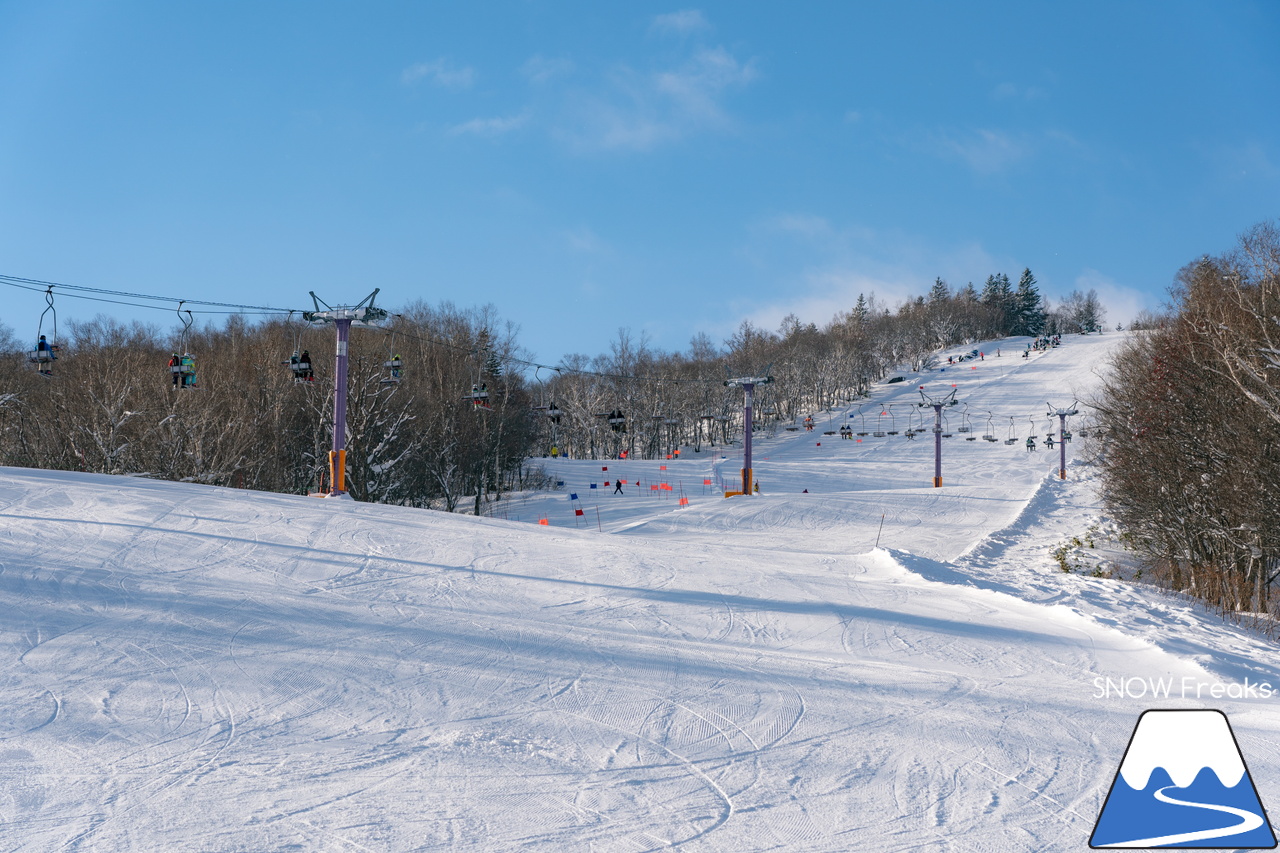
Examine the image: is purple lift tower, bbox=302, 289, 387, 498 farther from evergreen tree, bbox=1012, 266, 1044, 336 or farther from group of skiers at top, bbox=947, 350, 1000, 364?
evergreen tree, bbox=1012, 266, 1044, 336

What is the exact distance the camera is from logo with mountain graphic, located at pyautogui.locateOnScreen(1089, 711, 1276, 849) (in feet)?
14.8

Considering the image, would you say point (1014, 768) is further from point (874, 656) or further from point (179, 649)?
point (179, 649)

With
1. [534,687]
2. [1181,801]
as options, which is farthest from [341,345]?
[1181,801]

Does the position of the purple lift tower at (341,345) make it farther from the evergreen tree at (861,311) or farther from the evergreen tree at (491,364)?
the evergreen tree at (861,311)

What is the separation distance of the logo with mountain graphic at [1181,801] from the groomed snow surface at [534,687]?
0.25m

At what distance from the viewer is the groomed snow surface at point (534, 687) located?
483cm

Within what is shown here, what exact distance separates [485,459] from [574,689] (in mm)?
37808

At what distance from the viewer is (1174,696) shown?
309 inches

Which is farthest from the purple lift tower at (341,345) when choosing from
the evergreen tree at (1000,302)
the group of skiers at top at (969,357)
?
the evergreen tree at (1000,302)

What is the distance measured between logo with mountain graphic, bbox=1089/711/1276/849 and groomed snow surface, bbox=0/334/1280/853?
0.25 metres

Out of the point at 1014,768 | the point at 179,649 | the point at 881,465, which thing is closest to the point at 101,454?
the point at 179,649

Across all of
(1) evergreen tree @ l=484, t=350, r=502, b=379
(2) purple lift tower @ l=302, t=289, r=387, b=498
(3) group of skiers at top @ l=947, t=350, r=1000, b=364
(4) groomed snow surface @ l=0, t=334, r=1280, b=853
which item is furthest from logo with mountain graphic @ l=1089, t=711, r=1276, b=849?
(3) group of skiers at top @ l=947, t=350, r=1000, b=364

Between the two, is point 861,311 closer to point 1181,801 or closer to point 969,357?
point 969,357

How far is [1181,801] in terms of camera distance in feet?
15.0
